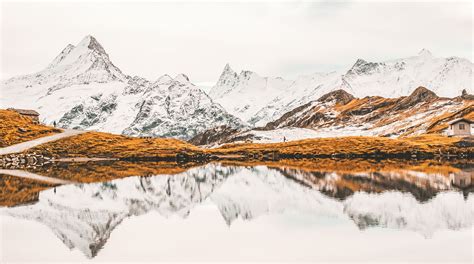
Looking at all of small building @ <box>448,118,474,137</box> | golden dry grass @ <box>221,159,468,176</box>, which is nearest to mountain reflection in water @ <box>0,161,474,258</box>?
golden dry grass @ <box>221,159,468,176</box>

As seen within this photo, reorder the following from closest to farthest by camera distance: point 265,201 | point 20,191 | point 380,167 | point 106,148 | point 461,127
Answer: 1. point 265,201
2. point 20,191
3. point 380,167
4. point 461,127
5. point 106,148

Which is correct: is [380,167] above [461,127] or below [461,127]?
below

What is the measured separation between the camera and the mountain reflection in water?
46125 millimetres

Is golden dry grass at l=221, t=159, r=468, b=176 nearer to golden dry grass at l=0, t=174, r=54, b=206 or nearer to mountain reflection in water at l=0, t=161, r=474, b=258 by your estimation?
mountain reflection in water at l=0, t=161, r=474, b=258

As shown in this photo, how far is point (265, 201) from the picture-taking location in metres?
63.5

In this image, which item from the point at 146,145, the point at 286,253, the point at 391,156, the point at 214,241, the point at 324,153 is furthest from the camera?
the point at 146,145

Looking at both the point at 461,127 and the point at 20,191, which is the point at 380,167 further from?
the point at 461,127

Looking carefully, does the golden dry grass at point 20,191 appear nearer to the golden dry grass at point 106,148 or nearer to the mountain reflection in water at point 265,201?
the mountain reflection in water at point 265,201

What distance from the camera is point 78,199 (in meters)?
65.2

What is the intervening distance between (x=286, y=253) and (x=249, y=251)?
250cm

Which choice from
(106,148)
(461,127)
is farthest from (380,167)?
(106,148)

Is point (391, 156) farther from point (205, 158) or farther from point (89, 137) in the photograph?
point (89, 137)

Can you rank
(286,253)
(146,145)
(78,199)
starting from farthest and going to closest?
(146,145), (78,199), (286,253)

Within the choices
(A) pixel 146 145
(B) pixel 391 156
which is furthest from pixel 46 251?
(A) pixel 146 145
